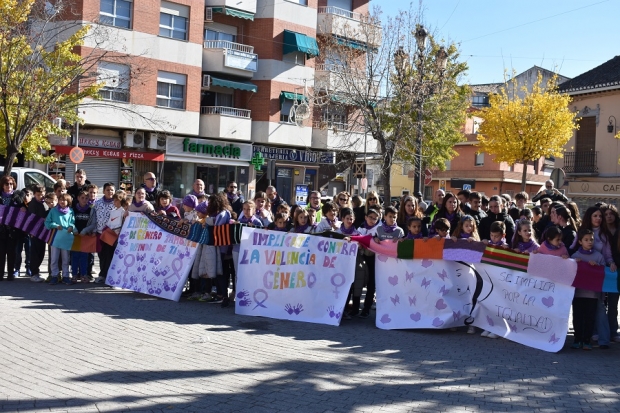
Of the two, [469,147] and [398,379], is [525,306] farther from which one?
[469,147]

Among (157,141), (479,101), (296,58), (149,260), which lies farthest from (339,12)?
(479,101)

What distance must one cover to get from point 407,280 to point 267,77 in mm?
28728

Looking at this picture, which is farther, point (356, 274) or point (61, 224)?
point (61, 224)

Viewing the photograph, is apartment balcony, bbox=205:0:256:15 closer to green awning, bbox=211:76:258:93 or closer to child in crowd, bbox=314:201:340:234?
green awning, bbox=211:76:258:93

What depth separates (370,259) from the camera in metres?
10.8

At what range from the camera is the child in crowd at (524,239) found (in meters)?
9.73

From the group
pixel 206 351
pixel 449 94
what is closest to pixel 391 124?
pixel 449 94

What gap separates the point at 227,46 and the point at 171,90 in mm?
4158

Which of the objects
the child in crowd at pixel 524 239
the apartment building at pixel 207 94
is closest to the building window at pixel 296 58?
the apartment building at pixel 207 94

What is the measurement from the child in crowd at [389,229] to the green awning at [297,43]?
28138mm

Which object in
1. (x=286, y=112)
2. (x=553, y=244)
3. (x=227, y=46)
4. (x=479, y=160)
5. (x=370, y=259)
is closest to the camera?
(x=553, y=244)

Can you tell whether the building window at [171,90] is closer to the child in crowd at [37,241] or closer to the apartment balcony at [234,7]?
the apartment balcony at [234,7]

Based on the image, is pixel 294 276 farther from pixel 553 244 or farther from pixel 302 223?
pixel 553 244

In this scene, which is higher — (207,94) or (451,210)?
(207,94)
